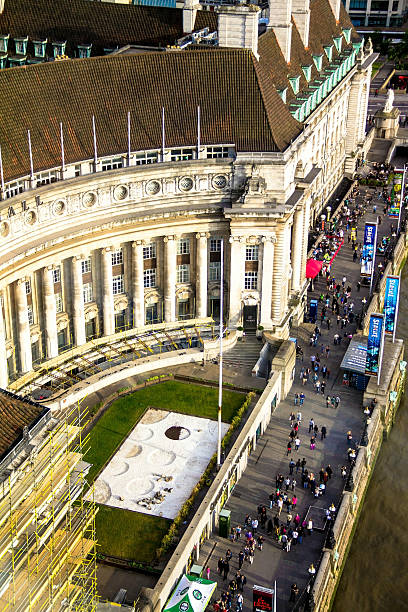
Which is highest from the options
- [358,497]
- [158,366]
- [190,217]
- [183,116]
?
[183,116]

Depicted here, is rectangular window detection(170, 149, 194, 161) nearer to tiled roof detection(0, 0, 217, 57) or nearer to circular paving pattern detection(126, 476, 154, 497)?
tiled roof detection(0, 0, 217, 57)

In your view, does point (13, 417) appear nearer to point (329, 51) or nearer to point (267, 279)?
point (267, 279)

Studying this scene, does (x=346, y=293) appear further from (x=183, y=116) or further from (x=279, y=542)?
(x=279, y=542)

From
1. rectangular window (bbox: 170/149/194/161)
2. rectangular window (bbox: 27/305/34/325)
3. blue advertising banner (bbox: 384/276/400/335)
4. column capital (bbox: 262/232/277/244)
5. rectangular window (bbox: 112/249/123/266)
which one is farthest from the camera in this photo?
blue advertising banner (bbox: 384/276/400/335)

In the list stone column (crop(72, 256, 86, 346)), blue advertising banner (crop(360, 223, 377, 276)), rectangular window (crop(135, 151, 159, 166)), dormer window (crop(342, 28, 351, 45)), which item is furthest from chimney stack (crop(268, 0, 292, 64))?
stone column (crop(72, 256, 86, 346))

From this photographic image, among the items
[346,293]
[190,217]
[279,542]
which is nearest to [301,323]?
[346,293]
